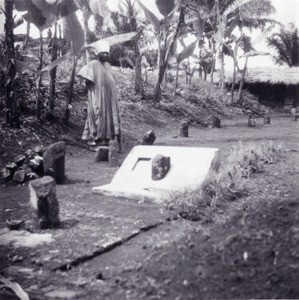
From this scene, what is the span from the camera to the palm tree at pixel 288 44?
2450 cm

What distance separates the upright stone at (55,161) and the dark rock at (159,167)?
143cm

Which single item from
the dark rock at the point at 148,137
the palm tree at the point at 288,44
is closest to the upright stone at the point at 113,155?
the dark rock at the point at 148,137

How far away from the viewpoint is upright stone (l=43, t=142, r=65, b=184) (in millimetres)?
5215

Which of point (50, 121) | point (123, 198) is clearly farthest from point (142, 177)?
point (50, 121)

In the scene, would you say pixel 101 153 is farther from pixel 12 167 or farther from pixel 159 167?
pixel 159 167

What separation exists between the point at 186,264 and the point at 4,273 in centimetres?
129

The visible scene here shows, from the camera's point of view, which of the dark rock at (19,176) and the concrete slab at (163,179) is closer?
the concrete slab at (163,179)

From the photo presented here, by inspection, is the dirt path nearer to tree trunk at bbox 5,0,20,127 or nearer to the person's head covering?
tree trunk at bbox 5,0,20,127

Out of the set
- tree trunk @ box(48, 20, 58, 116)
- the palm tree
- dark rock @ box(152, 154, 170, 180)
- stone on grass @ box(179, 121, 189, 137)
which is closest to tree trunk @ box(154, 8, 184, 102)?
stone on grass @ box(179, 121, 189, 137)

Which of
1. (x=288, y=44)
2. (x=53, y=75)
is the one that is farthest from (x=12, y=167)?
(x=288, y=44)

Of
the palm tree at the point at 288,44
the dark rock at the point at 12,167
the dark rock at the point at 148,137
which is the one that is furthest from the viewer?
the palm tree at the point at 288,44

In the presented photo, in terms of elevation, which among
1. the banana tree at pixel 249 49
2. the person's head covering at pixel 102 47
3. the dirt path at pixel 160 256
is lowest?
the dirt path at pixel 160 256

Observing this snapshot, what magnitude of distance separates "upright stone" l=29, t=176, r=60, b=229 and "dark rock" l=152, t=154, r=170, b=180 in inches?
53.9

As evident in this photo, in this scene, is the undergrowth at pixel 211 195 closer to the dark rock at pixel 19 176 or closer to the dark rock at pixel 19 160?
the dark rock at pixel 19 176
